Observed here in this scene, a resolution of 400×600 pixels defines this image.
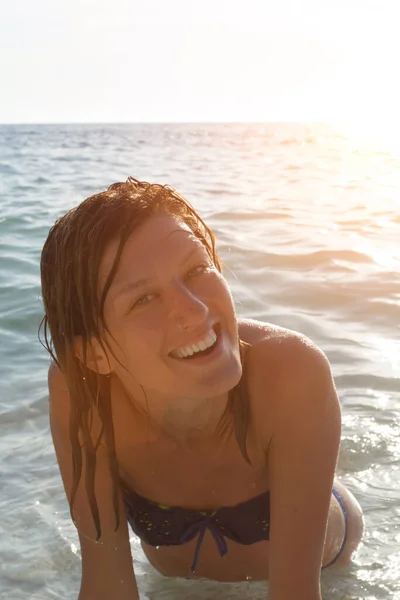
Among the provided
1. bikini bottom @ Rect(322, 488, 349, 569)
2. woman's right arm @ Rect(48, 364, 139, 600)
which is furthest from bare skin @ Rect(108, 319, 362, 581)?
bikini bottom @ Rect(322, 488, 349, 569)

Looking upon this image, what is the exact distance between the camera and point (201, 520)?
8.51 feet

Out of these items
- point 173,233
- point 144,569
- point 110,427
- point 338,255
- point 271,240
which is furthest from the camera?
point 271,240

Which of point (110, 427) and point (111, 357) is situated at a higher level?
point (111, 357)

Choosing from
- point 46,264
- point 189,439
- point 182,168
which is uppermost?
point 46,264

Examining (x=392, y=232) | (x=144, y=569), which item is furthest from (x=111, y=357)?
(x=392, y=232)

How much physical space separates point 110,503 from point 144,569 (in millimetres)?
884

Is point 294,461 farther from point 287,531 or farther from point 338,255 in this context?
point 338,255

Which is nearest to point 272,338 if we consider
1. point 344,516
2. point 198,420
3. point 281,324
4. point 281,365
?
point 281,365

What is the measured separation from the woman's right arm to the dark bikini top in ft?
0.27

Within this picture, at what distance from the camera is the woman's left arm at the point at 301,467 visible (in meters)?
2.27

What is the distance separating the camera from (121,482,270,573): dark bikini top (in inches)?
101

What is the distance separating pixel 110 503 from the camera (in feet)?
8.27

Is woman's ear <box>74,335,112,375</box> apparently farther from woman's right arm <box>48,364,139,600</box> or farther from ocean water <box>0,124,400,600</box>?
ocean water <box>0,124,400,600</box>

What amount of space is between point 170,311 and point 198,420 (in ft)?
1.60
